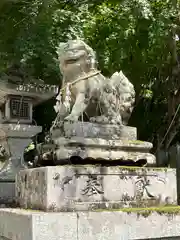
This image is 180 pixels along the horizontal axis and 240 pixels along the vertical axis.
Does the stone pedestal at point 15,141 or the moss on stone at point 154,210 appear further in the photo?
the stone pedestal at point 15,141

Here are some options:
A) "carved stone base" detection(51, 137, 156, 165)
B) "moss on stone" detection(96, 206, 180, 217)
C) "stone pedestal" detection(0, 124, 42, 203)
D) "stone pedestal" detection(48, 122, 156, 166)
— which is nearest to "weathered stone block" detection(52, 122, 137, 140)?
"stone pedestal" detection(48, 122, 156, 166)

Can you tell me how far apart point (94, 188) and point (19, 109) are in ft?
17.8

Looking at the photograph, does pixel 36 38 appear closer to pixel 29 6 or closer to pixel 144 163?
pixel 29 6

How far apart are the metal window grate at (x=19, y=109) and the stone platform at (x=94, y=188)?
471 cm

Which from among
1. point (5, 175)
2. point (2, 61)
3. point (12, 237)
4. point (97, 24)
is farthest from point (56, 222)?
point (97, 24)

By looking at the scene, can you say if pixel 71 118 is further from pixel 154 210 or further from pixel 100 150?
pixel 154 210

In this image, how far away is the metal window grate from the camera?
8781 mm

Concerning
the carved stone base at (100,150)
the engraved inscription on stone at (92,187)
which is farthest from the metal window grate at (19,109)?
the engraved inscription on stone at (92,187)

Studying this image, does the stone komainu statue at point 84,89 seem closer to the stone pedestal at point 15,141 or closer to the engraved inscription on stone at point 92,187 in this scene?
the engraved inscription on stone at point 92,187

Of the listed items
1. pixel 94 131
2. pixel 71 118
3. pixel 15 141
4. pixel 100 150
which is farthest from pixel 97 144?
pixel 15 141

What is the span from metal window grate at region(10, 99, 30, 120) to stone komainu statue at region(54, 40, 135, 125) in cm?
449

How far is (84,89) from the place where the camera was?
427 centimetres

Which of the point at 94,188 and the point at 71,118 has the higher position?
the point at 71,118

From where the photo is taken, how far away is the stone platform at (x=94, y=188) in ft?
11.8
